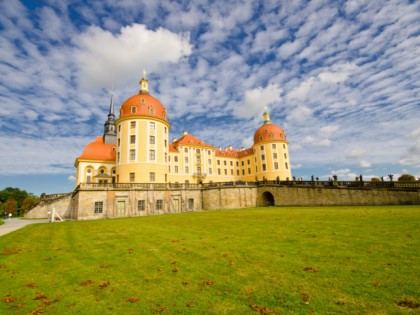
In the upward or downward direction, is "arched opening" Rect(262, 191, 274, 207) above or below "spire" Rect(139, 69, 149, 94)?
below

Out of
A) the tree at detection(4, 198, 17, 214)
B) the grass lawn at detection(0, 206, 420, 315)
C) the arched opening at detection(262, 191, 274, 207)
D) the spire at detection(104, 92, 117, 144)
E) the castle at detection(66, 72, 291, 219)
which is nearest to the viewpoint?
the grass lawn at detection(0, 206, 420, 315)

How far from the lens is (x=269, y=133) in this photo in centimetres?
6256

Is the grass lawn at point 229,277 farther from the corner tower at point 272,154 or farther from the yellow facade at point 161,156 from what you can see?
the corner tower at point 272,154

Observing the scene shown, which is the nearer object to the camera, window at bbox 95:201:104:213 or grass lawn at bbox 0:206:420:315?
grass lawn at bbox 0:206:420:315

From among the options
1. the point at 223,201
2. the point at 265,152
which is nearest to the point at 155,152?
the point at 223,201

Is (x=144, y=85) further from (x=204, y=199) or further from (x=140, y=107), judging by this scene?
(x=204, y=199)

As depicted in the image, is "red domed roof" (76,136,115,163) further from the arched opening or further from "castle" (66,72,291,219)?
the arched opening

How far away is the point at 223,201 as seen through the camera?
1505 inches

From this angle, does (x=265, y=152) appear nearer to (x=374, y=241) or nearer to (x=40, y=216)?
(x=40, y=216)

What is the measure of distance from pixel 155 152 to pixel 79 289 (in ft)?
114

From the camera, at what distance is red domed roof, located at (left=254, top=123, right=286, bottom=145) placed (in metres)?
61.8

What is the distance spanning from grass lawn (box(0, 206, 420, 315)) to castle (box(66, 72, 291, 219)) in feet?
71.6

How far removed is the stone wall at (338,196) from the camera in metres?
23.1

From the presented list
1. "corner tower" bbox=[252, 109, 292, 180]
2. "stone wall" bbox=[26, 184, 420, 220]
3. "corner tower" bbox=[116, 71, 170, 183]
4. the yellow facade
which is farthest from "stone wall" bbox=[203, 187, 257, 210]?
"corner tower" bbox=[252, 109, 292, 180]
